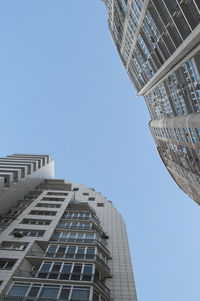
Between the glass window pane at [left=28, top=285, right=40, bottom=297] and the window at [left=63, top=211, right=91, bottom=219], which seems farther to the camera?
the window at [left=63, top=211, right=91, bottom=219]

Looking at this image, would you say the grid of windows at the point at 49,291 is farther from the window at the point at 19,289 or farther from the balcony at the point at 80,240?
the balcony at the point at 80,240

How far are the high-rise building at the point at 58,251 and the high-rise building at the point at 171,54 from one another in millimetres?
26204

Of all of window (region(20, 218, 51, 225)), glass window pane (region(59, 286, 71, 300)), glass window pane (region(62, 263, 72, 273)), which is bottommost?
glass window pane (region(59, 286, 71, 300))

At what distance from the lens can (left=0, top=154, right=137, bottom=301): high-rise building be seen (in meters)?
14.9

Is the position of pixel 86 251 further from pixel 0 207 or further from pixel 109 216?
pixel 0 207

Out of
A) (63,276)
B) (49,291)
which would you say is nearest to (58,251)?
(63,276)

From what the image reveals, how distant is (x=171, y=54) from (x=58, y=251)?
126 ft

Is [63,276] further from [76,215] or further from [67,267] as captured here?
[76,215]

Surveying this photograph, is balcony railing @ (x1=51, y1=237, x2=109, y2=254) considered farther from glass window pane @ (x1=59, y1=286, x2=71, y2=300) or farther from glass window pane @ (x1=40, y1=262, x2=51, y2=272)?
glass window pane @ (x1=59, y1=286, x2=71, y2=300)

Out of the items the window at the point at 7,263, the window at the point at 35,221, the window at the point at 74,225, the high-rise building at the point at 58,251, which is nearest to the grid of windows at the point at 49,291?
the high-rise building at the point at 58,251

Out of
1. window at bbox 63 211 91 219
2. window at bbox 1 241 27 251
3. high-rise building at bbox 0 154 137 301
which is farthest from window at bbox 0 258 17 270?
window at bbox 63 211 91 219

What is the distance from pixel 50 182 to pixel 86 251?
105 ft

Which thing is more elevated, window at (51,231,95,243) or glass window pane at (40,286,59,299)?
window at (51,231,95,243)

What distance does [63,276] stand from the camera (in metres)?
16.3
